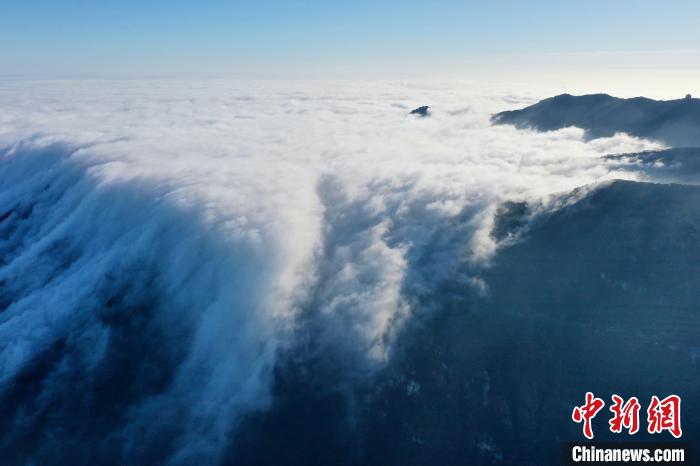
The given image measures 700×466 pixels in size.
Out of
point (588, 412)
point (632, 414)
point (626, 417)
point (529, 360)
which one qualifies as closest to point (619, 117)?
point (529, 360)

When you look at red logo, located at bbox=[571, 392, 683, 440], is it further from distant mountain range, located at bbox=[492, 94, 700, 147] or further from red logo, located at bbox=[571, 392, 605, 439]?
distant mountain range, located at bbox=[492, 94, 700, 147]

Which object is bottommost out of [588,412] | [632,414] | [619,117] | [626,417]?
[588,412]

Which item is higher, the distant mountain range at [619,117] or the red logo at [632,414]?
the distant mountain range at [619,117]

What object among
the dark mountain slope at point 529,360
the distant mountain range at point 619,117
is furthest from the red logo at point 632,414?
the distant mountain range at point 619,117

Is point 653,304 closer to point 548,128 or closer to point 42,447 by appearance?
point 42,447

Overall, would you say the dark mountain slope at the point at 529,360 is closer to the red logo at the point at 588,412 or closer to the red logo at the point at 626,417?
the red logo at the point at 588,412

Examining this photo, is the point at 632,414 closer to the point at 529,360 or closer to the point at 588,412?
the point at 588,412

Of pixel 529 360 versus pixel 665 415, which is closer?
pixel 665 415

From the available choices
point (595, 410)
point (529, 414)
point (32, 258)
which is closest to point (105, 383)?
point (32, 258)
